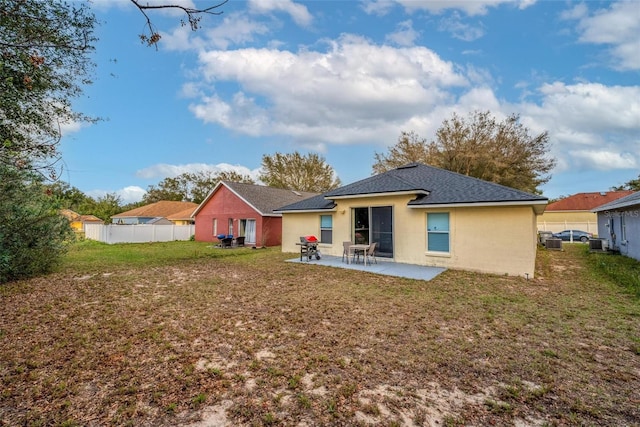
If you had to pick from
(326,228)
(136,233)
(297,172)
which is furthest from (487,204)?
(297,172)

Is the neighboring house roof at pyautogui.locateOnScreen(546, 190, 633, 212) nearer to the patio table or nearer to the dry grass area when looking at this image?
the dry grass area

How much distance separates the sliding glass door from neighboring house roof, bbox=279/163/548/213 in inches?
37.2

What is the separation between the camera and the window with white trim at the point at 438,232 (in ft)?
34.8

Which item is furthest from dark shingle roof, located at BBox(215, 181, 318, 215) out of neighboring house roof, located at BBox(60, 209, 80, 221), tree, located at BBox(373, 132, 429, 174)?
neighboring house roof, located at BBox(60, 209, 80, 221)

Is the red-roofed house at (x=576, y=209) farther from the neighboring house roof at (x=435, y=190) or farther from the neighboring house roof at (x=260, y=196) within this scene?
the neighboring house roof at (x=260, y=196)

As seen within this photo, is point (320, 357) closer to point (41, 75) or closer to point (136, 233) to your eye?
point (41, 75)

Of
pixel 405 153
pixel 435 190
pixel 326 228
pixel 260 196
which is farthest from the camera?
pixel 405 153

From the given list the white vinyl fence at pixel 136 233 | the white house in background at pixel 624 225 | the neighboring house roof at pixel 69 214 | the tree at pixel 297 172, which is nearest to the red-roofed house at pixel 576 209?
the white house in background at pixel 624 225

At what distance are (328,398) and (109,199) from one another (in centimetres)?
6458

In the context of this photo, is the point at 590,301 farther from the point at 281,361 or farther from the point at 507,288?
the point at 281,361

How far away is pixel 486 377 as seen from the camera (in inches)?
136

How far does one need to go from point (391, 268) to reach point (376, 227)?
7.62ft

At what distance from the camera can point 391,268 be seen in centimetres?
1045

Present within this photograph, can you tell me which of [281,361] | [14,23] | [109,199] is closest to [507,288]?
[281,361]
